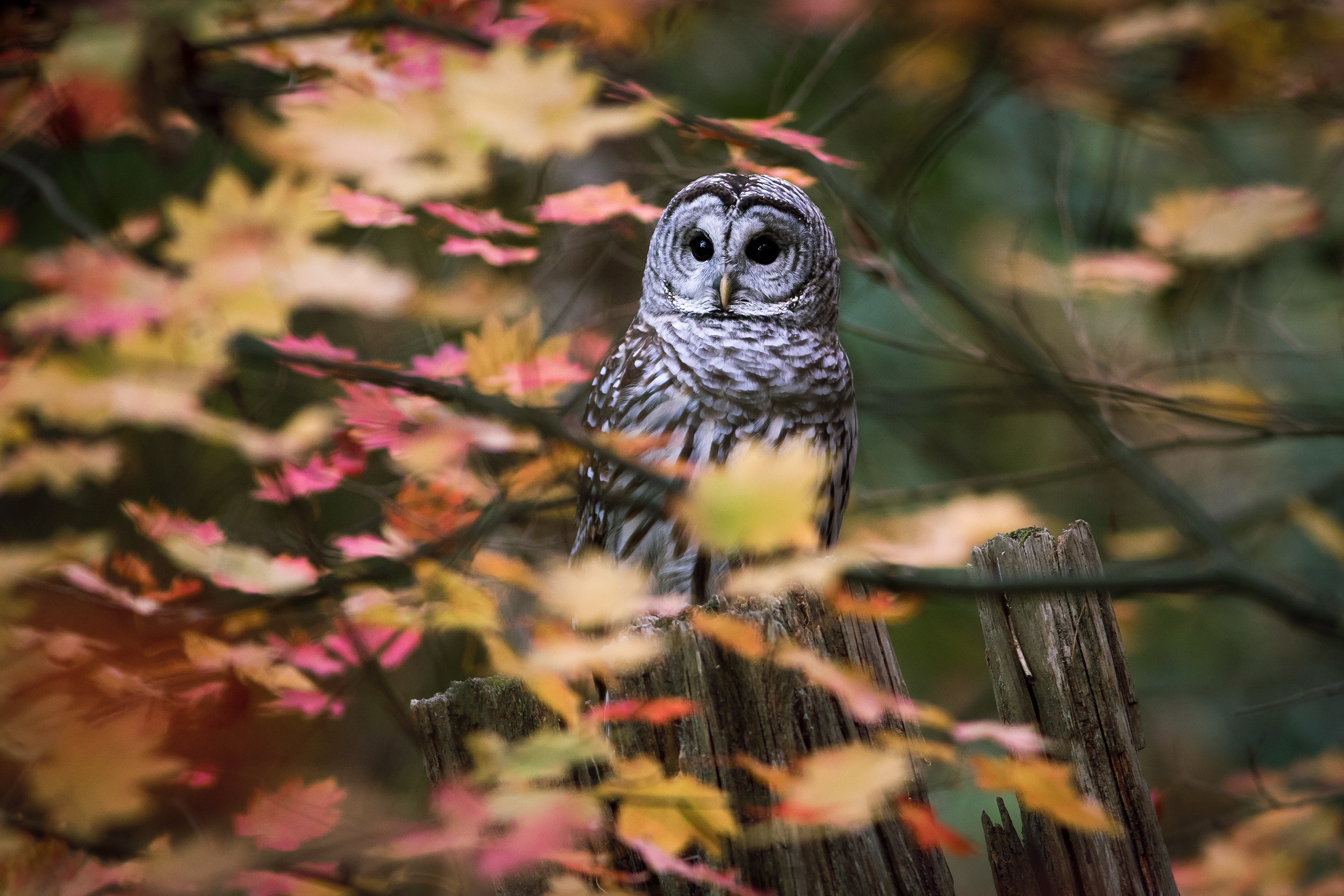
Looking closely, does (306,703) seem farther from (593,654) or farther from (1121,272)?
(1121,272)

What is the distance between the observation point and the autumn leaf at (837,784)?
5.02 feet

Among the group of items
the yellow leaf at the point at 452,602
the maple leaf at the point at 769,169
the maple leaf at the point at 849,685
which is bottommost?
the maple leaf at the point at 849,685

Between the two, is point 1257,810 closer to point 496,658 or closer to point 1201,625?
point 496,658

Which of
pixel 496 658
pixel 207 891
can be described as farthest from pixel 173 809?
pixel 496 658

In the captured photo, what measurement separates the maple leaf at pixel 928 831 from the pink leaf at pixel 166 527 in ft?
5.84

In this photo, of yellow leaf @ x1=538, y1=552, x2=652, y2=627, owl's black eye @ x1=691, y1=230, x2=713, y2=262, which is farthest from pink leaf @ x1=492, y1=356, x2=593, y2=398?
yellow leaf @ x1=538, y1=552, x2=652, y2=627

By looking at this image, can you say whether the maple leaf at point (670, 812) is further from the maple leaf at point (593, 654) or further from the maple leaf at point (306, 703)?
the maple leaf at point (306, 703)

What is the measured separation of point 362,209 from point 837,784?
1884 millimetres

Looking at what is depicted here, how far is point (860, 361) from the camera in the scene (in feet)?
21.2

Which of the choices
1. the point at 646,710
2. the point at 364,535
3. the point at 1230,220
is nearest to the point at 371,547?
the point at 364,535

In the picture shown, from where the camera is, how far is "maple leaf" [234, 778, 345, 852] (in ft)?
8.59

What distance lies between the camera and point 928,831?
1.79m

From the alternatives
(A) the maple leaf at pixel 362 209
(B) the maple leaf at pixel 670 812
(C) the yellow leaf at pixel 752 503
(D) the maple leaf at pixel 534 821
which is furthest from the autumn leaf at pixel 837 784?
(A) the maple leaf at pixel 362 209

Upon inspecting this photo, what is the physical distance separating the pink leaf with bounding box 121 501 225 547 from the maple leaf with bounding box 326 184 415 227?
0.90m
